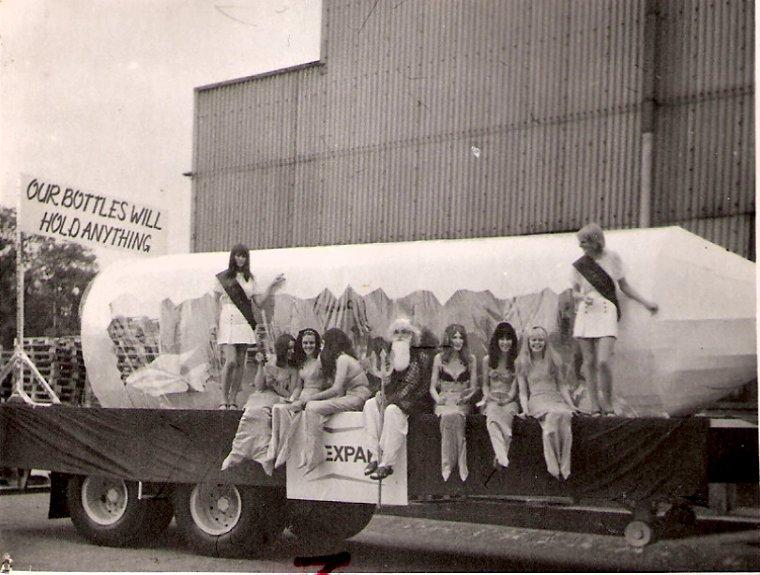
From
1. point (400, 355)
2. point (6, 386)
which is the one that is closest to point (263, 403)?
point (400, 355)

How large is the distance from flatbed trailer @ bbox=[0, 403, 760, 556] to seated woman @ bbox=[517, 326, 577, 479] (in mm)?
89

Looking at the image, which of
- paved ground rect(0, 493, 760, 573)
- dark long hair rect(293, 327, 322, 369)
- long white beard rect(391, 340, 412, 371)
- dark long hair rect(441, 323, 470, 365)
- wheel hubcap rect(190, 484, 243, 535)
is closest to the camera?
paved ground rect(0, 493, 760, 573)

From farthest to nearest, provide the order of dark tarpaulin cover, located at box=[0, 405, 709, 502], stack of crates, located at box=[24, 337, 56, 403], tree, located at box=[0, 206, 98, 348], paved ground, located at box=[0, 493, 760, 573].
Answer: stack of crates, located at box=[24, 337, 56, 403] < tree, located at box=[0, 206, 98, 348] < paved ground, located at box=[0, 493, 760, 573] < dark tarpaulin cover, located at box=[0, 405, 709, 502]

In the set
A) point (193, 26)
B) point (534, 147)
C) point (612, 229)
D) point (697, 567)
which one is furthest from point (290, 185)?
point (697, 567)

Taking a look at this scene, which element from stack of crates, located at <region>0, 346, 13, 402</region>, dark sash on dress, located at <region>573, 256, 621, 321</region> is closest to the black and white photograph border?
dark sash on dress, located at <region>573, 256, 621, 321</region>

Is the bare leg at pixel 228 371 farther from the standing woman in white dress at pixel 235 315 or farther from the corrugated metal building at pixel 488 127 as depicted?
the corrugated metal building at pixel 488 127

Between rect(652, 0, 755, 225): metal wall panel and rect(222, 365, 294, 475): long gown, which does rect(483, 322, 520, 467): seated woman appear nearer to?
rect(652, 0, 755, 225): metal wall panel

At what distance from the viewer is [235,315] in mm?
9016

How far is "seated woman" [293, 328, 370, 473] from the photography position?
816 cm

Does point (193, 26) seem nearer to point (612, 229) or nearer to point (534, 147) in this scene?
point (534, 147)

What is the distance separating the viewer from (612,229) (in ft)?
25.5

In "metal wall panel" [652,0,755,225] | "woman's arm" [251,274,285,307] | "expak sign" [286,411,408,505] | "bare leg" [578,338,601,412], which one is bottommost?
"expak sign" [286,411,408,505]

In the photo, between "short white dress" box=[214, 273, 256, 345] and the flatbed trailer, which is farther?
"short white dress" box=[214, 273, 256, 345]

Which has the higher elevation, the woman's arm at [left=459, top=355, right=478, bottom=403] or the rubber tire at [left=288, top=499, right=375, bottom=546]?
the woman's arm at [left=459, top=355, right=478, bottom=403]
